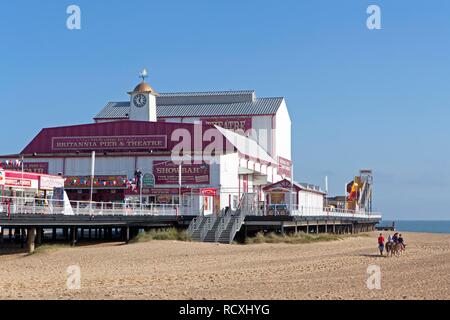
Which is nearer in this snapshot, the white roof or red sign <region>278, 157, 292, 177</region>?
the white roof

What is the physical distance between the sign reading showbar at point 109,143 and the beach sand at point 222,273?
842 inches

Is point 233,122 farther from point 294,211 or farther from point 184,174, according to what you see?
point 294,211

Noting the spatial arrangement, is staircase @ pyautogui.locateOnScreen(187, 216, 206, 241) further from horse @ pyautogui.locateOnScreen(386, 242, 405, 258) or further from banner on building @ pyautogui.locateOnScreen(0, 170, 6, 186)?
horse @ pyautogui.locateOnScreen(386, 242, 405, 258)

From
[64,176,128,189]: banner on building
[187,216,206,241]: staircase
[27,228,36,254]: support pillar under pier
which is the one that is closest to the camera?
[27,228,36,254]: support pillar under pier

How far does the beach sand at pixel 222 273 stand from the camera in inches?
777

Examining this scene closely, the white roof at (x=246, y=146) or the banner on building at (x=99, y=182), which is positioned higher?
the white roof at (x=246, y=146)

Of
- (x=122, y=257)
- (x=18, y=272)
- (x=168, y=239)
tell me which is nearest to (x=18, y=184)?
(x=168, y=239)

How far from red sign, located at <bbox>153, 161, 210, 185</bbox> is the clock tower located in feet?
59.3

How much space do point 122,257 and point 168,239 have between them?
8.35 m

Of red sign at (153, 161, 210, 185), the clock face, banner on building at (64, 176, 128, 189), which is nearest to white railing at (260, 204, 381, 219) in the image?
red sign at (153, 161, 210, 185)

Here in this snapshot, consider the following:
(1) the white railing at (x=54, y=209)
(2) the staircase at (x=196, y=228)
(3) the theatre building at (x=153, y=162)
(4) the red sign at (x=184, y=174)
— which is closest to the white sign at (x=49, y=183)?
(1) the white railing at (x=54, y=209)

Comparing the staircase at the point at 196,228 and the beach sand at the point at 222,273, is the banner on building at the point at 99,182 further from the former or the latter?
the beach sand at the point at 222,273

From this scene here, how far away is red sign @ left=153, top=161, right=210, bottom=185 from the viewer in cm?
5372
